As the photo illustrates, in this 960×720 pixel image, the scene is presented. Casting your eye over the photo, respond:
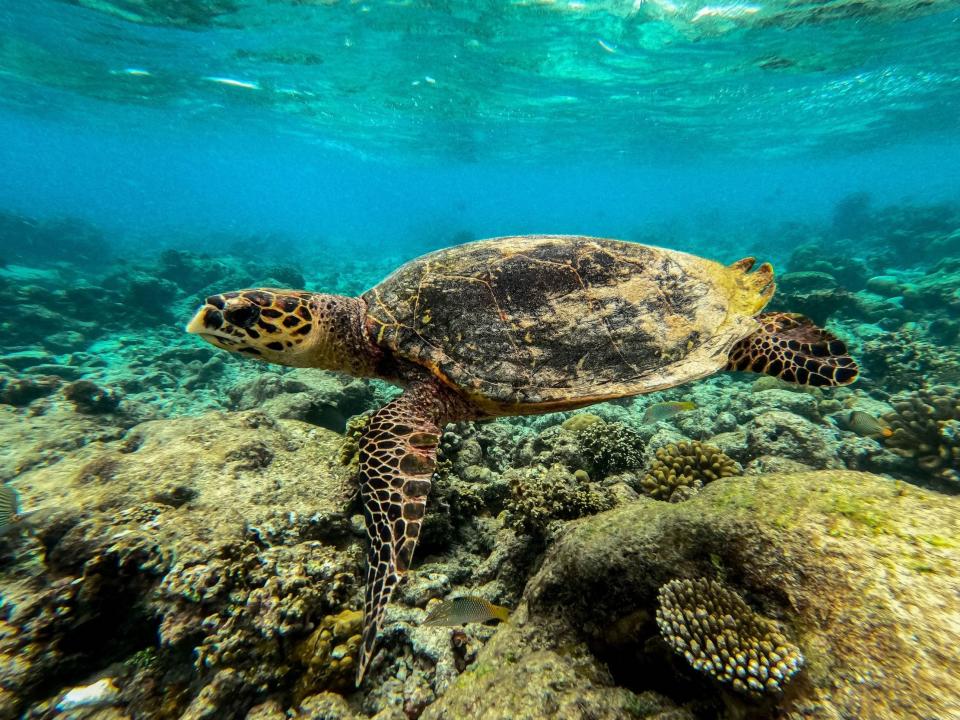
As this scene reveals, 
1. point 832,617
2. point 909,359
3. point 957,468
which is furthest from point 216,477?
point 909,359

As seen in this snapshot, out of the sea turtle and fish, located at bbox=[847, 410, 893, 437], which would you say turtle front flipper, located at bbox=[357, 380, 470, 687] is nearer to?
the sea turtle

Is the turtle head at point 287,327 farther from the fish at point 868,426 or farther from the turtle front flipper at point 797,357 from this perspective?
the fish at point 868,426

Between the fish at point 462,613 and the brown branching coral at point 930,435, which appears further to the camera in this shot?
the brown branching coral at point 930,435

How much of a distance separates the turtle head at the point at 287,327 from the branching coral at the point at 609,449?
2703 millimetres

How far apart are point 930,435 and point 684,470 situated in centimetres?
333

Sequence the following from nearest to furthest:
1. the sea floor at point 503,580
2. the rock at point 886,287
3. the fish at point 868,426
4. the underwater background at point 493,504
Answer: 1. the sea floor at point 503,580
2. the underwater background at point 493,504
3. the fish at point 868,426
4. the rock at point 886,287

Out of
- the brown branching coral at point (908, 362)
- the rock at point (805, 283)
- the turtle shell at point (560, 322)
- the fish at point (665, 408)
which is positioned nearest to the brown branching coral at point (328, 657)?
the turtle shell at point (560, 322)

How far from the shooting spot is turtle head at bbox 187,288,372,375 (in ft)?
10.3

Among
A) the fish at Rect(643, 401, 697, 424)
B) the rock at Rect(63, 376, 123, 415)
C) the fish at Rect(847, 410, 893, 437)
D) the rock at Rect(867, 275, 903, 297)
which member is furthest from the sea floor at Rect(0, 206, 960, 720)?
the rock at Rect(867, 275, 903, 297)

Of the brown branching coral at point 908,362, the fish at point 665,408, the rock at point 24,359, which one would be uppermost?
the brown branching coral at point 908,362

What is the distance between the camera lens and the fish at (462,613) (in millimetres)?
2338

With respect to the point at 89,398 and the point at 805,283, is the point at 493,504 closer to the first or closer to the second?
the point at 89,398

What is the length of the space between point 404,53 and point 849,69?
2332 cm

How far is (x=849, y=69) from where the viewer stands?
20500 mm
